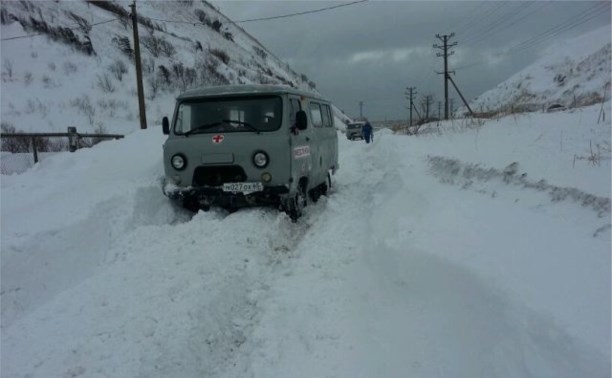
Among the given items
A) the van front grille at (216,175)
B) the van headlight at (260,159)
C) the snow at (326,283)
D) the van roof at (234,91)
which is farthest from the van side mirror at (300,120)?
the snow at (326,283)

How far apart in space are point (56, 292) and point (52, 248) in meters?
0.80

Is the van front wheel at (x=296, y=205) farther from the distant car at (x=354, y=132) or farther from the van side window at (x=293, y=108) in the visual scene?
the distant car at (x=354, y=132)

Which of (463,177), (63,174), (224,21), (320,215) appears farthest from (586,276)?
(224,21)

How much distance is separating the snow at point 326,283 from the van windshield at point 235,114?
4.57ft

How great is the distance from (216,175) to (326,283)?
3.22 m

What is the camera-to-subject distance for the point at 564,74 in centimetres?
6206

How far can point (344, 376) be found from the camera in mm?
3771

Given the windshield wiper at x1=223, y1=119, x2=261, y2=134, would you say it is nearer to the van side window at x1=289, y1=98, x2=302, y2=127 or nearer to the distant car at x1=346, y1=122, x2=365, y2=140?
the van side window at x1=289, y1=98, x2=302, y2=127

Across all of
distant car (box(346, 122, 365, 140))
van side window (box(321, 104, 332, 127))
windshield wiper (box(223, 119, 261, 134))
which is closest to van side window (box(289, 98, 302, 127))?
windshield wiper (box(223, 119, 261, 134))

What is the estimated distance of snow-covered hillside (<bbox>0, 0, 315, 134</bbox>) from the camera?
2214 centimetres

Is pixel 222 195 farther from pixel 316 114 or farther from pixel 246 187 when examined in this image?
pixel 316 114

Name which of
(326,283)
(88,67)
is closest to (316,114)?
(326,283)

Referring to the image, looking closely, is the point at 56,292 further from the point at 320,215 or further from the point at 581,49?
the point at 581,49

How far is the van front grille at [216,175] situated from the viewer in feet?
25.5
